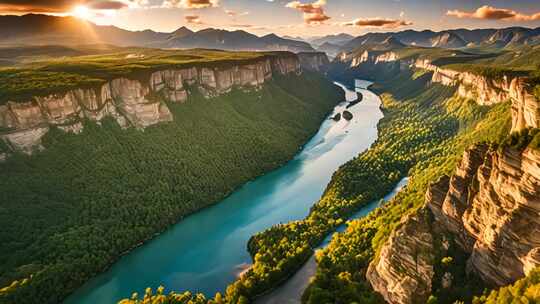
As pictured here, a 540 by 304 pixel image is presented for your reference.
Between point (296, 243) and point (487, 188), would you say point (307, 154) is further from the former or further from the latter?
point (487, 188)

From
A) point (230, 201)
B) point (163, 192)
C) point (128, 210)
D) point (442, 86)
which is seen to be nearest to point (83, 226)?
point (128, 210)

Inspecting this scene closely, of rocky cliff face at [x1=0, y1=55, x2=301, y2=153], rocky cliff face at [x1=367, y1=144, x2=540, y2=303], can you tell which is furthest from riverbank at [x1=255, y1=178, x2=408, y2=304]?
rocky cliff face at [x1=0, y1=55, x2=301, y2=153]

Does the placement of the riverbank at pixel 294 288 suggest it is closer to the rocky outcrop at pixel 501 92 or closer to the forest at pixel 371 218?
the forest at pixel 371 218

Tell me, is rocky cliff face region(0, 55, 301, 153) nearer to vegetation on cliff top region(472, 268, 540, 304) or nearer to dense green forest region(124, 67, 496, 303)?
dense green forest region(124, 67, 496, 303)

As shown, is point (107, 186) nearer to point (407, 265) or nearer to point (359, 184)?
point (359, 184)

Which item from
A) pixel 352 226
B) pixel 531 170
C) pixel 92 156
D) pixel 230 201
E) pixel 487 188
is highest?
pixel 531 170

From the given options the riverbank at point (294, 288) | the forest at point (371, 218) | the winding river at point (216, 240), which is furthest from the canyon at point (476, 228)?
the winding river at point (216, 240)

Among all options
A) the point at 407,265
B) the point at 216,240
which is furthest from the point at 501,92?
the point at 407,265
